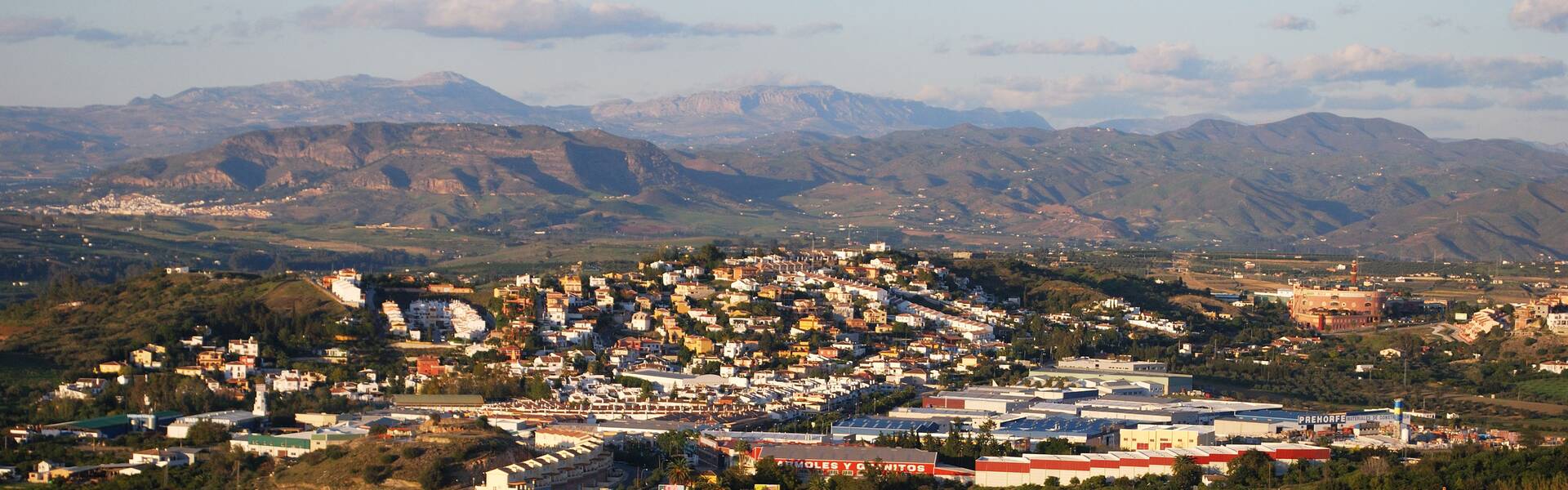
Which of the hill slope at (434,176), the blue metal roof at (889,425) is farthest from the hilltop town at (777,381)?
the hill slope at (434,176)

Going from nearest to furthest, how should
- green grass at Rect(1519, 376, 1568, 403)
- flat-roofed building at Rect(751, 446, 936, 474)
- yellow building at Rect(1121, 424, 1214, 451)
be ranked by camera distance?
flat-roofed building at Rect(751, 446, 936, 474)
yellow building at Rect(1121, 424, 1214, 451)
green grass at Rect(1519, 376, 1568, 403)

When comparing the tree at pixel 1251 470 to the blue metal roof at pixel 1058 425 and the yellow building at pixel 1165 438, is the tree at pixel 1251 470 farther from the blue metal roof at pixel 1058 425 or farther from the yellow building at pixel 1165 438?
the blue metal roof at pixel 1058 425

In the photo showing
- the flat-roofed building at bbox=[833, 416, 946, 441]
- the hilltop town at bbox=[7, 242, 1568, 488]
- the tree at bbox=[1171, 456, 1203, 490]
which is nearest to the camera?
the tree at bbox=[1171, 456, 1203, 490]

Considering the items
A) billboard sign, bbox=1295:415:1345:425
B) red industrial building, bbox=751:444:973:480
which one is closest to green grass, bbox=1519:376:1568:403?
billboard sign, bbox=1295:415:1345:425

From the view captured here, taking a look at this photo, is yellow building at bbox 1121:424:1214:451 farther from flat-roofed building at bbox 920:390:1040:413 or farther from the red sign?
flat-roofed building at bbox 920:390:1040:413

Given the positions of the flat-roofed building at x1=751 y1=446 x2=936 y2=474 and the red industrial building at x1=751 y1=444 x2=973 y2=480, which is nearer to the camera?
the red industrial building at x1=751 y1=444 x2=973 y2=480

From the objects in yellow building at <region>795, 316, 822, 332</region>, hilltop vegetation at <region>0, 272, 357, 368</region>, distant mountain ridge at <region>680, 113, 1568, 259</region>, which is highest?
hilltop vegetation at <region>0, 272, 357, 368</region>
